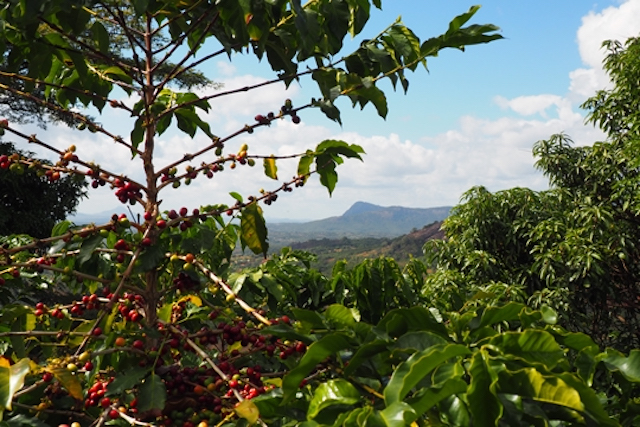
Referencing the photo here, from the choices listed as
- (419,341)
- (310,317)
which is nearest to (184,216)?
(310,317)

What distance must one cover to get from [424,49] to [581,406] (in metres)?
1.02

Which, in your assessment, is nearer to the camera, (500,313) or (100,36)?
(500,313)

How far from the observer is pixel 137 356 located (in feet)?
4.35

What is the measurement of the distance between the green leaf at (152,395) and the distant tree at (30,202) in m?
12.1

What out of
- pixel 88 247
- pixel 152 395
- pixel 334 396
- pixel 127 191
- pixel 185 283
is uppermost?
pixel 127 191

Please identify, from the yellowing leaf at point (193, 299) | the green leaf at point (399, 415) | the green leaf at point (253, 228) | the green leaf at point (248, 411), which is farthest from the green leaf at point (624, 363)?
the yellowing leaf at point (193, 299)

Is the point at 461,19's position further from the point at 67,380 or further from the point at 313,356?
the point at 67,380

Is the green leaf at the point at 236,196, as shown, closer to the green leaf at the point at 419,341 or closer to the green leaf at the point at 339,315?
the green leaf at the point at 339,315

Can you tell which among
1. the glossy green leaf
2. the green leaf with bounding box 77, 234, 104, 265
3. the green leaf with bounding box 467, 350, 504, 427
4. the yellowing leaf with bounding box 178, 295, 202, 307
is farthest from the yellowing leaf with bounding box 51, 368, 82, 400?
the green leaf with bounding box 467, 350, 504, 427

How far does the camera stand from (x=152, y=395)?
1.16 m

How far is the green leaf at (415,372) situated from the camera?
71cm

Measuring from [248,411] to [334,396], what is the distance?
17cm

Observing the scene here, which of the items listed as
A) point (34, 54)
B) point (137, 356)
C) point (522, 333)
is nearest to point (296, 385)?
point (522, 333)

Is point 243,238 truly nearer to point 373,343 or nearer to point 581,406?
point 373,343
